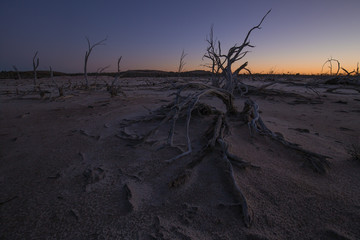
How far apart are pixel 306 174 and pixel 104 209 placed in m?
1.25

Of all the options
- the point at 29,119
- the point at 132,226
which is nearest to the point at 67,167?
the point at 132,226

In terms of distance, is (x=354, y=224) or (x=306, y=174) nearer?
(x=354, y=224)

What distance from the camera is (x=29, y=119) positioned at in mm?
2748

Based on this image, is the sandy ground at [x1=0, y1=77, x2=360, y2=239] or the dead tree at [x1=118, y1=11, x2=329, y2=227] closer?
the sandy ground at [x1=0, y1=77, x2=360, y2=239]

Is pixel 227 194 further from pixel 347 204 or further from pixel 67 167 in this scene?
pixel 67 167

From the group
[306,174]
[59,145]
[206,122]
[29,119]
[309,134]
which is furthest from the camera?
[29,119]

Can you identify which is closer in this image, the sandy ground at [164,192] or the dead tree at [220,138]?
the sandy ground at [164,192]

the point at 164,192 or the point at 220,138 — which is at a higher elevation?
the point at 220,138

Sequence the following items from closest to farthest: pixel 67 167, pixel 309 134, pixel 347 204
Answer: pixel 347 204 → pixel 67 167 → pixel 309 134

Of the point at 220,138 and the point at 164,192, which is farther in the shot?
the point at 220,138

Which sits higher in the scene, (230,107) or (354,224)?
(230,107)

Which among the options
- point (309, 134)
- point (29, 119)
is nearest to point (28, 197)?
point (29, 119)

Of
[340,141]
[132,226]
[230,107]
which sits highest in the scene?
[230,107]

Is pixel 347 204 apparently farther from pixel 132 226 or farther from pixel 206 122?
pixel 206 122
